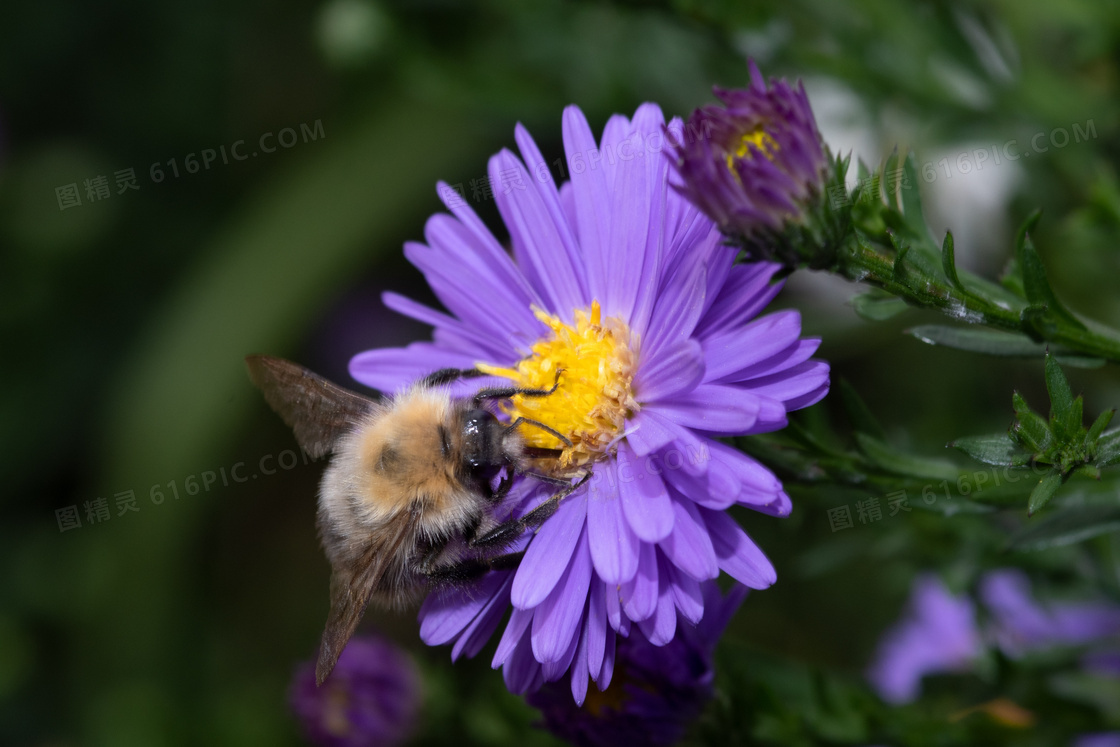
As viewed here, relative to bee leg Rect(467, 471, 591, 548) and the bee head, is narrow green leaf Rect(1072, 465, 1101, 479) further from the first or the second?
the bee head

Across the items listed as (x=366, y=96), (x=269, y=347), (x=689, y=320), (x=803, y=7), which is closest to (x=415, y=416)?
(x=689, y=320)

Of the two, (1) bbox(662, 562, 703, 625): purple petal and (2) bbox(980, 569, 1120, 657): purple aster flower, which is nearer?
(1) bbox(662, 562, 703, 625): purple petal

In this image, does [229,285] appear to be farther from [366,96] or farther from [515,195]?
[515,195]

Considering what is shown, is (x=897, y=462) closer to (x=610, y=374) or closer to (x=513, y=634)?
(x=610, y=374)

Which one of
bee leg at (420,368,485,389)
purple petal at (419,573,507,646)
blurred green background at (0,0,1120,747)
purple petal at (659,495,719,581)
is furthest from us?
blurred green background at (0,0,1120,747)

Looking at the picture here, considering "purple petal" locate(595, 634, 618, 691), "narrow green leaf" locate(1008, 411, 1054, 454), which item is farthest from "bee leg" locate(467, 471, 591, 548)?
"narrow green leaf" locate(1008, 411, 1054, 454)

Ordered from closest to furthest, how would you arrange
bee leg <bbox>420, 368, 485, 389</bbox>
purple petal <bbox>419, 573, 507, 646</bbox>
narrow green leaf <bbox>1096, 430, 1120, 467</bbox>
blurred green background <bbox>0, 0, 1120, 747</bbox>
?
narrow green leaf <bbox>1096, 430, 1120, 467</bbox>, purple petal <bbox>419, 573, 507, 646</bbox>, bee leg <bbox>420, 368, 485, 389</bbox>, blurred green background <bbox>0, 0, 1120, 747</bbox>

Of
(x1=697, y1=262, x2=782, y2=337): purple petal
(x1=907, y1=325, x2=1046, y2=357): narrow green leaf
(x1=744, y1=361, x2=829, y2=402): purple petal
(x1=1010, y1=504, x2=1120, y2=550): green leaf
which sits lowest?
(x1=1010, y1=504, x2=1120, y2=550): green leaf
